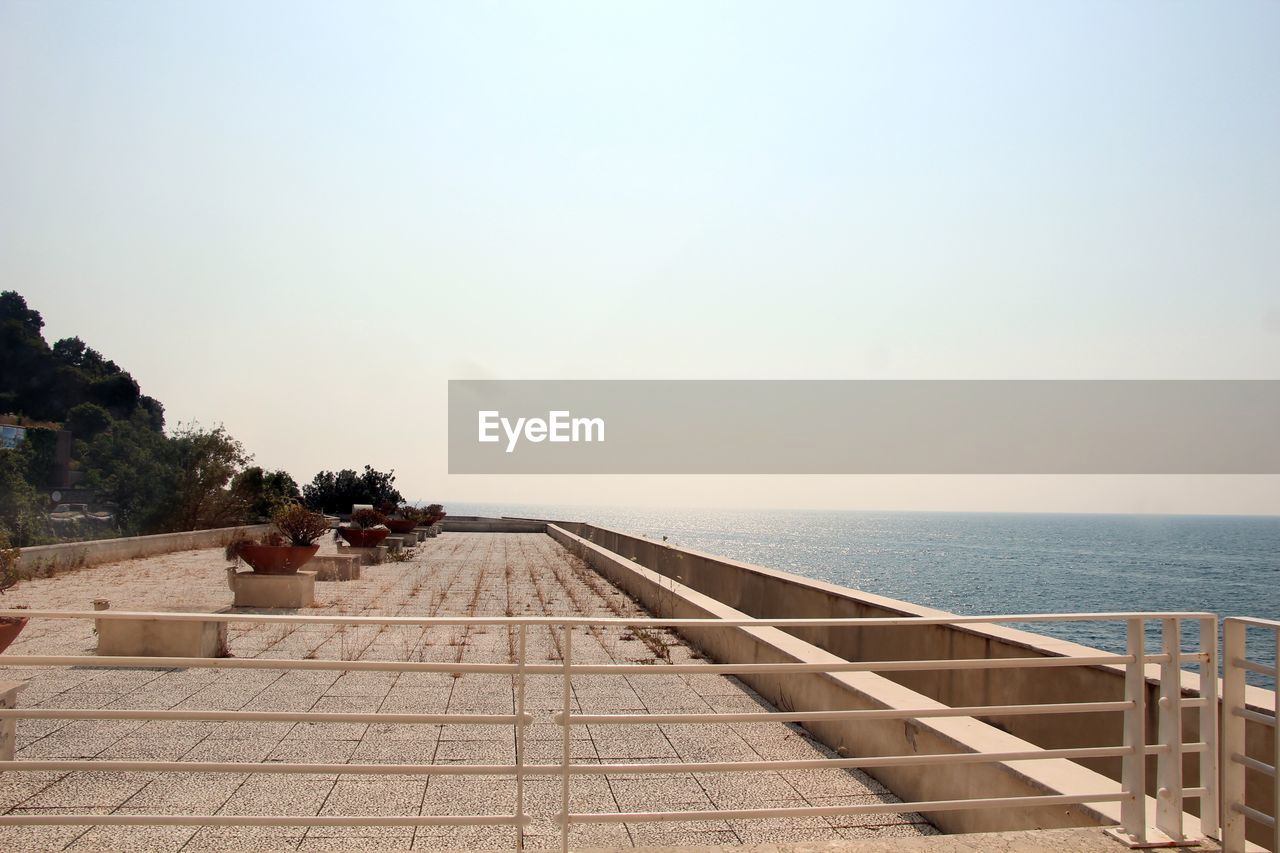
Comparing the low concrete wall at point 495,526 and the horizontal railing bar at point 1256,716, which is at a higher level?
the horizontal railing bar at point 1256,716

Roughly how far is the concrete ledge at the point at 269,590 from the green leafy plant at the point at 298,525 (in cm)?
68

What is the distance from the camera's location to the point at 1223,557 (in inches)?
3433

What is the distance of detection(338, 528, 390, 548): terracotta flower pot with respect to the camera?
20.4 meters

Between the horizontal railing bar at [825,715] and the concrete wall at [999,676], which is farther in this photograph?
the concrete wall at [999,676]

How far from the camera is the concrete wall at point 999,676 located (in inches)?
208

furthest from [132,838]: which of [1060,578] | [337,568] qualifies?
[1060,578]

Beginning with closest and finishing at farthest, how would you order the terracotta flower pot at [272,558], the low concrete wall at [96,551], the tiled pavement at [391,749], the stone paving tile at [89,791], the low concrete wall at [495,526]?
the tiled pavement at [391,749], the stone paving tile at [89,791], the terracotta flower pot at [272,558], the low concrete wall at [96,551], the low concrete wall at [495,526]

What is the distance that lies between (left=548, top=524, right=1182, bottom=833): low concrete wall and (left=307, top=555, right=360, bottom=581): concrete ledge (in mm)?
10556

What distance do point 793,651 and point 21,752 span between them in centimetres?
467

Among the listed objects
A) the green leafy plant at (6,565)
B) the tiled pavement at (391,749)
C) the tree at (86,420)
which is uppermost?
the tree at (86,420)

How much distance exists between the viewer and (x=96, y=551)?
16.7 meters

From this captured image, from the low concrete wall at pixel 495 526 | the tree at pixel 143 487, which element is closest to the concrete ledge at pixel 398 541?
the tree at pixel 143 487

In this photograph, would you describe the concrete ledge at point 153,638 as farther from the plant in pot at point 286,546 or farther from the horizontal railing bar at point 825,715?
the horizontal railing bar at point 825,715

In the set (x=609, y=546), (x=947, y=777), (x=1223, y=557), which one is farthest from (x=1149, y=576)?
(x=947, y=777)
